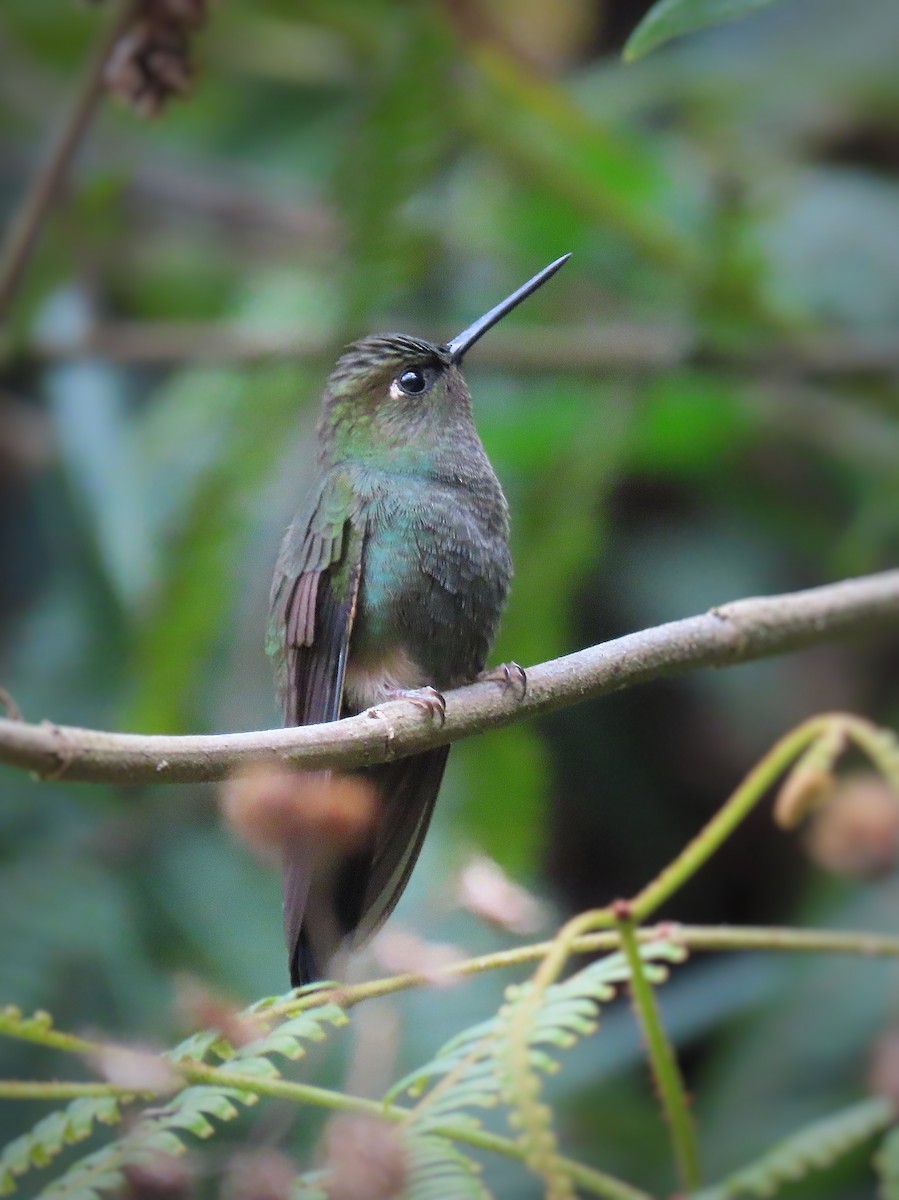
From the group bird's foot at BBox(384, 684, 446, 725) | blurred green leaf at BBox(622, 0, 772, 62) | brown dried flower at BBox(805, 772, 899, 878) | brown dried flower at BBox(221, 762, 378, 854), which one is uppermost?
blurred green leaf at BBox(622, 0, 772, 62)

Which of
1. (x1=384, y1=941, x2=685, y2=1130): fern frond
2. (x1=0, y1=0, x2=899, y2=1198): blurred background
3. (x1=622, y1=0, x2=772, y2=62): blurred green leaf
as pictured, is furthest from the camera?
(x1=0, y1=0, x2=899, y2=1198): blurred background

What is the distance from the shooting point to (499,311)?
6.20ft

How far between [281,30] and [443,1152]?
3.90 metres

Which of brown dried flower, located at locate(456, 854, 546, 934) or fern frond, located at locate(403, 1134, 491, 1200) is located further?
brown dried flower, located at locate(456, 854, 546, 934)

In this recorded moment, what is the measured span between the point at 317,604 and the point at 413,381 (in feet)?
1.34

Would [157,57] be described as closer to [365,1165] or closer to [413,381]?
[413,381]

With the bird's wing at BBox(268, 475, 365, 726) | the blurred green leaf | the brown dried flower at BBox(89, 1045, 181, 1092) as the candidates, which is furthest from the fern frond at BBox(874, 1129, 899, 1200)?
the blurred green leaf

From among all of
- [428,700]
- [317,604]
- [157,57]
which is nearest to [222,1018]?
[428,700]

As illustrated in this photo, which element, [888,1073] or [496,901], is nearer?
[496,901]

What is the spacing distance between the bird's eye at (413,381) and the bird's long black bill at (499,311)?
0.06m

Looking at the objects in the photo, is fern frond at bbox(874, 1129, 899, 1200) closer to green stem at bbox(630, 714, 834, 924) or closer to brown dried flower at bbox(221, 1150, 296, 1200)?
green stem at bbox(630, 714, 834, 924)

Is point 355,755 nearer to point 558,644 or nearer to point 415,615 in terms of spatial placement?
point 415,615

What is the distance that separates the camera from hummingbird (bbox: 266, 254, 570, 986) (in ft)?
6.00

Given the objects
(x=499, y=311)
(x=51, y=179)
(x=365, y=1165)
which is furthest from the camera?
(x=51, y=179)
